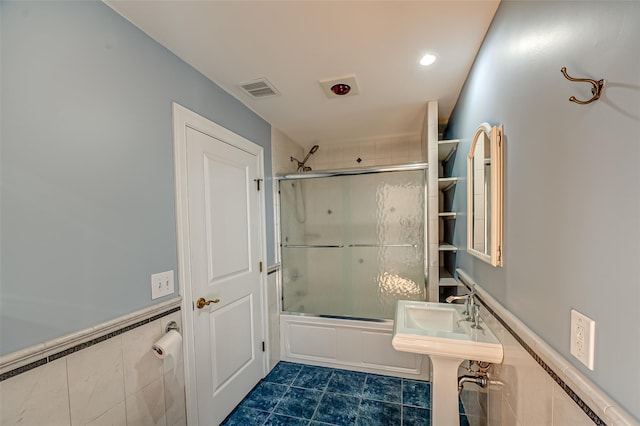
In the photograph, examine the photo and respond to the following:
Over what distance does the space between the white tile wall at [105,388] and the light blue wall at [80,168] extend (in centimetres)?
13

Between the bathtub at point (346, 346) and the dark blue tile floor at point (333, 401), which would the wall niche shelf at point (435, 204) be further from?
the dark blue tile floor at point (333, 401)

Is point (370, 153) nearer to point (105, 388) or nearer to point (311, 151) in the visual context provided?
point (311, 151)

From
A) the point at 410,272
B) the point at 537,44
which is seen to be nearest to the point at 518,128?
the point at 537,44

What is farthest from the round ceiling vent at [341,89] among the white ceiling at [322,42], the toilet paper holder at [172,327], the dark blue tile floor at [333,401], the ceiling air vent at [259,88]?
the dark blue tile floor at [333,401]

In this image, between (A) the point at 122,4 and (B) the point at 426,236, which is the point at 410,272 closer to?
(B) the point at 426,236

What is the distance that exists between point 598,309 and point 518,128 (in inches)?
26.5

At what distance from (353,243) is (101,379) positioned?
194 cm

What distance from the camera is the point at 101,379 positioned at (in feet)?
3.50

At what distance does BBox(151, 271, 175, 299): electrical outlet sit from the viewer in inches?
50.8

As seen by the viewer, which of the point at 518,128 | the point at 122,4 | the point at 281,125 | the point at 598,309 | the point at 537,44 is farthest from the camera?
the point at 281,125

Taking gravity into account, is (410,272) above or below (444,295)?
above

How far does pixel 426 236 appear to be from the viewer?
2.16 m

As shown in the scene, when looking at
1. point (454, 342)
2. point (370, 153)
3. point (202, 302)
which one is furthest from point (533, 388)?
point (370, 153)

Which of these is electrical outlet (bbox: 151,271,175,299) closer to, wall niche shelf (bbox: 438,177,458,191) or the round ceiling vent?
the round ceiling vent
